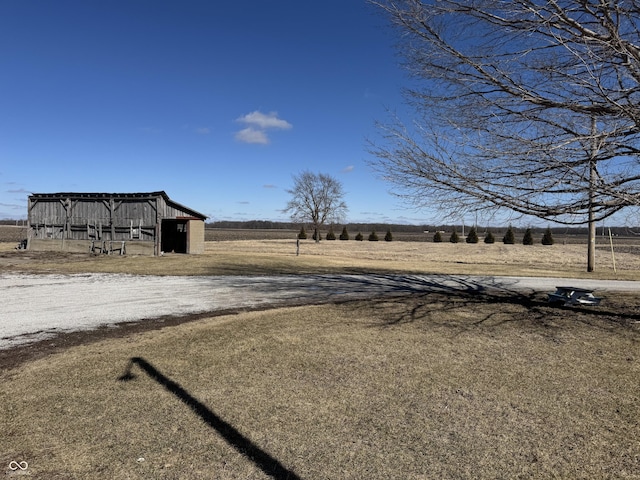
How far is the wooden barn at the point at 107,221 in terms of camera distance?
24.2m

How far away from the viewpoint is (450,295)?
1095cm

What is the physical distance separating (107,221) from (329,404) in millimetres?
24536

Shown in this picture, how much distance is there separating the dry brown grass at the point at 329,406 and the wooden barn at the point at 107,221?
19.1 meters

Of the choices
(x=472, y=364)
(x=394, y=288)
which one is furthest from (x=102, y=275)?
(x=472, y=364)

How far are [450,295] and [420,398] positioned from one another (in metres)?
7.18

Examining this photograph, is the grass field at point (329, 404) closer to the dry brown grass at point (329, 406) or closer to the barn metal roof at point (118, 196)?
the dry brown grass at point (329, 406)

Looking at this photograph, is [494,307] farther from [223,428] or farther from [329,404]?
[223,428]

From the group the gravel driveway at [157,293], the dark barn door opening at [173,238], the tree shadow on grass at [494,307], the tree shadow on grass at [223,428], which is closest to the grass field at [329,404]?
the tree shadow on grass at [223,428]

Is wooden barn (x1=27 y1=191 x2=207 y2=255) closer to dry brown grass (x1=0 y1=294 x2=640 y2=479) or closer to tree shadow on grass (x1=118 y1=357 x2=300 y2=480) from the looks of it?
dry brown grass (x1=0 y1=294 x2=640 y2=479)

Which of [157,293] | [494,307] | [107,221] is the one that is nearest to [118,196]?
[107,221]

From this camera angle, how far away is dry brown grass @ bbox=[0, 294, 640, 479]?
3.02 m

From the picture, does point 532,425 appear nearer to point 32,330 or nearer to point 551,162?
point 551,162

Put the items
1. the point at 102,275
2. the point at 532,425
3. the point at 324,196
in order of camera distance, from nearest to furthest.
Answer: the point at 532,425, the point at 102,275, the point at 324,196

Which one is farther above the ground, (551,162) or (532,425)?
(551,162)
